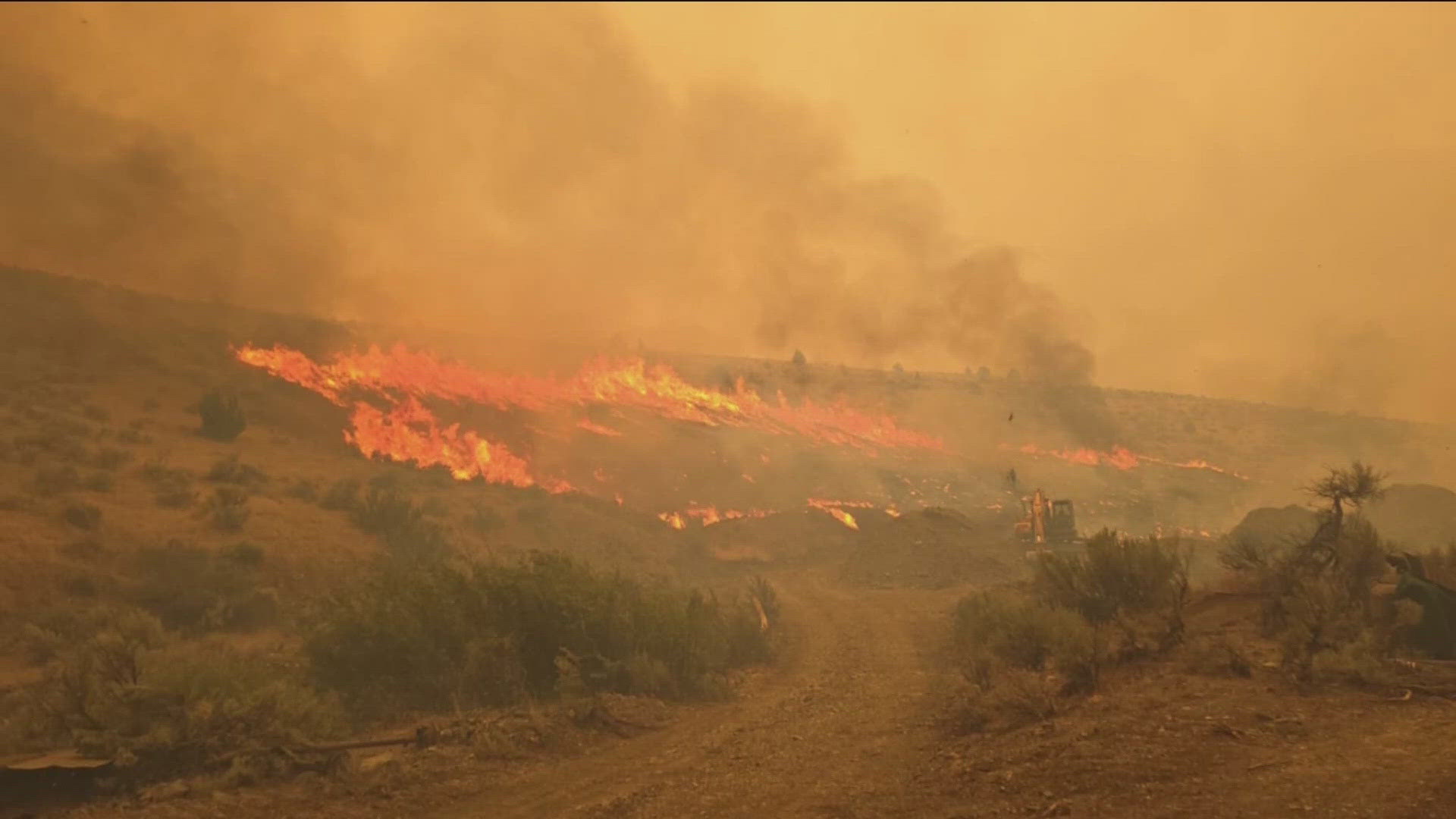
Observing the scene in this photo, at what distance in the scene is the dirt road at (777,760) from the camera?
7094 millimetres

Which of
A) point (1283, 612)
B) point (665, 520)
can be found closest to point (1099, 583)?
point (1283, 612)

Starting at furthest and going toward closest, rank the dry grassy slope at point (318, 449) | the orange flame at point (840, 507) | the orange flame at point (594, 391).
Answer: the orange flame at point (594, 391) → the orange flame at point (840, 507) → the dry grassy slope at point (318, 449)

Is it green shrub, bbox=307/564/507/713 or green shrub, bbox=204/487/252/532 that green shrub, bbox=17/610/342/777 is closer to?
green shrub, bbox=307/564/507/713

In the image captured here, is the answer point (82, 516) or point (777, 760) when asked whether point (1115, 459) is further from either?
point (82, 516)

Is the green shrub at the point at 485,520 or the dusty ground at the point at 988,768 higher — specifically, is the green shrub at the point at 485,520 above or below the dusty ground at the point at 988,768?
below

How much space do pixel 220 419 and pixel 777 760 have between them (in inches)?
1183

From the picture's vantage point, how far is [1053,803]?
6.00 metres

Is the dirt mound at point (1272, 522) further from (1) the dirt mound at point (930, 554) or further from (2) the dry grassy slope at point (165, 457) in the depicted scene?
(2) the dry grassy slope at point (165, 457)

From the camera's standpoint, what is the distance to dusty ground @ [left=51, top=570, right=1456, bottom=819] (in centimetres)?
590

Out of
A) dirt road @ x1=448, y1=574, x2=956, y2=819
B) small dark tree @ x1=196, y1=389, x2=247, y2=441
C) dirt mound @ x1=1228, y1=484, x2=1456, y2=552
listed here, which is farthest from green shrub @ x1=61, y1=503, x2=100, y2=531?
dirt mound @ x1=1228, y1=484, x2=1456, y2=552

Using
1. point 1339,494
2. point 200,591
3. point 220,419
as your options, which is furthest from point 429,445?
point 1339,494

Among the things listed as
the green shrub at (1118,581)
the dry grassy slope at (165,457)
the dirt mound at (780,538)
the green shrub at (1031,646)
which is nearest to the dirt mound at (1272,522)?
the dirt mound at (780,538)

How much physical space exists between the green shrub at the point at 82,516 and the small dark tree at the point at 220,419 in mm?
12573

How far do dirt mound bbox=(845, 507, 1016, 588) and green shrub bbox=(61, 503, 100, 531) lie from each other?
822 inches
